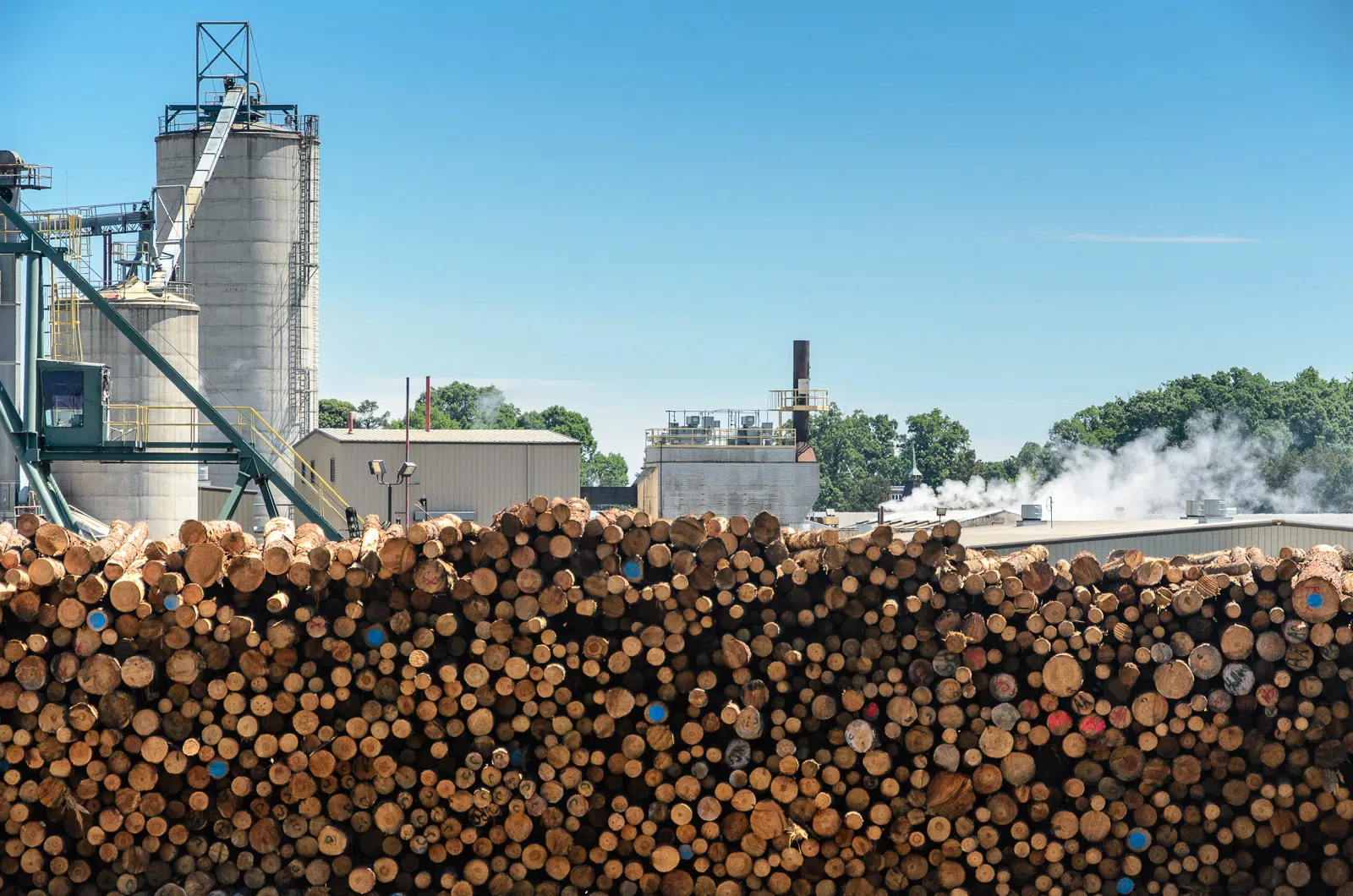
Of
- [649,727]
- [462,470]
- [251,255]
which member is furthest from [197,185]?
[649,727]

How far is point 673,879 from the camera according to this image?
8.70 metres

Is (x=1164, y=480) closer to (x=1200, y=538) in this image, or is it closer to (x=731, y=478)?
(x=731, y=478)

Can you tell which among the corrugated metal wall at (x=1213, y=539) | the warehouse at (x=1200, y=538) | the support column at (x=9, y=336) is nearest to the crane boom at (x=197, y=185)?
the support column at (x=9, y=336)

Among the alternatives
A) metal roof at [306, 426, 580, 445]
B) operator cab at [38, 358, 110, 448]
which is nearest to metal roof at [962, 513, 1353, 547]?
metal roof at [306, 426, 580, 445]

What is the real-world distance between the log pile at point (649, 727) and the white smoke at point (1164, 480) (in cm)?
6900

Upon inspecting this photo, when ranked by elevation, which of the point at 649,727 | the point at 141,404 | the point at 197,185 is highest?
the point at 197,185

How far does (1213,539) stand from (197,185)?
3215 cm

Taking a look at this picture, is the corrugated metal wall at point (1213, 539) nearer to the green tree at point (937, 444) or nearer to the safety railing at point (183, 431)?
the safety railing at point (183, 431)

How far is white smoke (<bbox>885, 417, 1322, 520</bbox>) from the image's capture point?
81.9 meters

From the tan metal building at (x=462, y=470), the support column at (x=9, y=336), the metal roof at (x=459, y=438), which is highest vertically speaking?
the support column at (x=9, y=336)

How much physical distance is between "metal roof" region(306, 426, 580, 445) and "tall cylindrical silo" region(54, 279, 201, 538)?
15.2 ft

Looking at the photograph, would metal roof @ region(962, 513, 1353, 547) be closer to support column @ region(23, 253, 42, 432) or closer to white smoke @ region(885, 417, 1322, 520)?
support column @ region(23, 253, 42, 432)

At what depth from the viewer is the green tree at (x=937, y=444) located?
11000cm

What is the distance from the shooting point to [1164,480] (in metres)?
87.2
